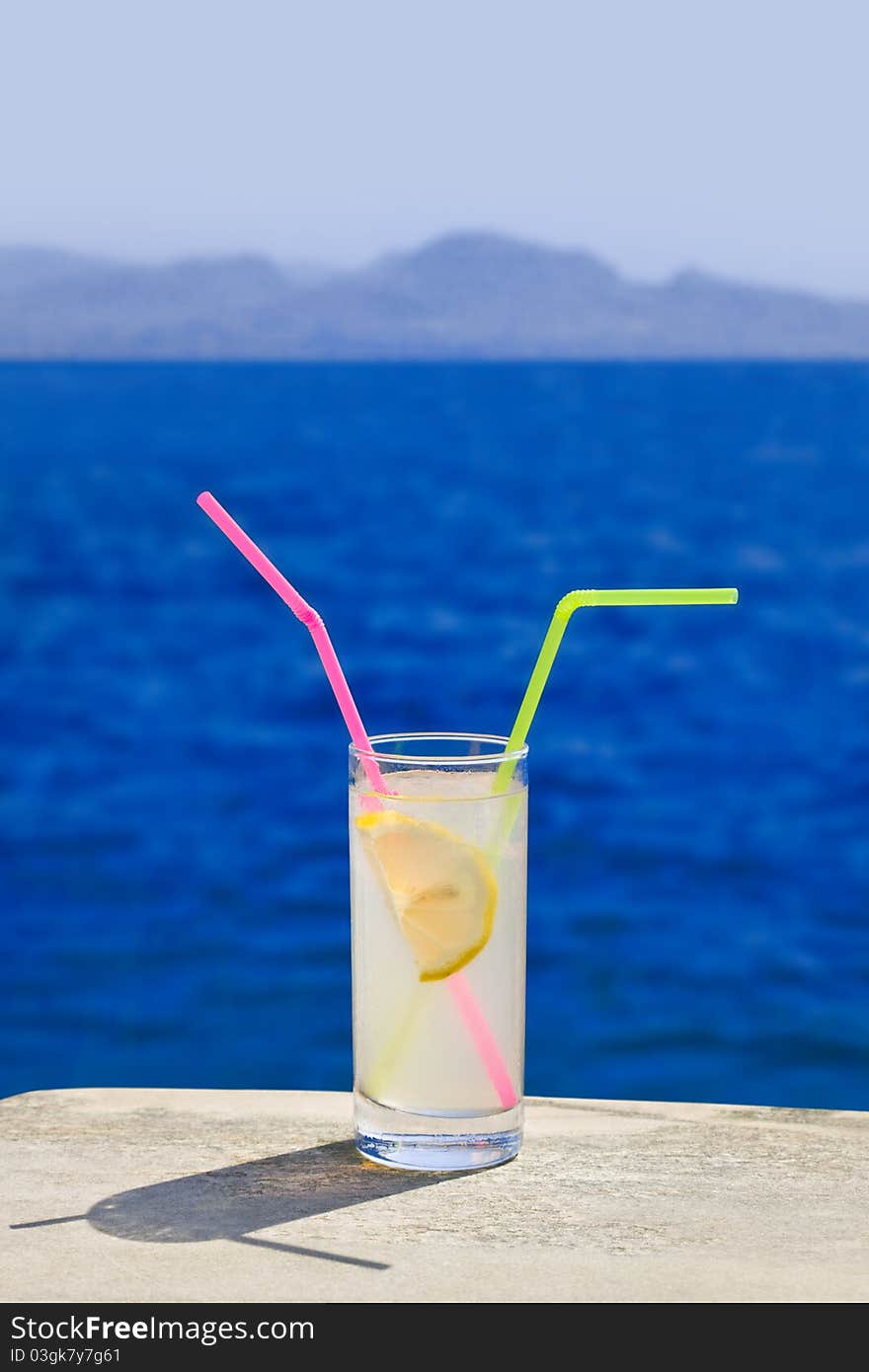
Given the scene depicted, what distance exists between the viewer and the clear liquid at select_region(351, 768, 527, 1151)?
1344 mm

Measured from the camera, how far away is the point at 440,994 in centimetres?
135

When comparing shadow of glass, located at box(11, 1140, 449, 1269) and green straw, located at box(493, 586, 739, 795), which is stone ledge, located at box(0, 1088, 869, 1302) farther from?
green straw, located at box(493, 586, 739, 795)

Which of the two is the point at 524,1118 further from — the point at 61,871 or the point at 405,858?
the point at 61,871

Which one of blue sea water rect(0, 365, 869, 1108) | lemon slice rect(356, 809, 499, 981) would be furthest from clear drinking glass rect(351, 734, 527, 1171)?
blue sea water rect(0, 365, 869, 1108)

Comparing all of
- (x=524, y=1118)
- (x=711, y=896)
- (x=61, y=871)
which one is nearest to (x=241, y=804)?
(x=61, y=871)

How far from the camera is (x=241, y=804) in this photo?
7.34 m

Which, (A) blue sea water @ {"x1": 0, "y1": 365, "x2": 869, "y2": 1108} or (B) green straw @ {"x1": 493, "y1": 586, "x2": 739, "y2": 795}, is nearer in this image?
(B) green straw @ {"x1": 493, "y1": 586, "x2": 739, "y2": 795}

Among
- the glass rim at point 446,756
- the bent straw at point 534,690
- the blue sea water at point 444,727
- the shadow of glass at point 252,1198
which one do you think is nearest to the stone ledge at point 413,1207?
the shadow of glass at point 252,1198

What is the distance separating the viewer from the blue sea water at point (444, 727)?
480cm

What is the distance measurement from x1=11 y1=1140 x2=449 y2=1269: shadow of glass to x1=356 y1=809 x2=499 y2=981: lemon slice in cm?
17

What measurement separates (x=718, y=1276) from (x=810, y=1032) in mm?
3840

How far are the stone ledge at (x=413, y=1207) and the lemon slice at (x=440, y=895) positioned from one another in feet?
0.59

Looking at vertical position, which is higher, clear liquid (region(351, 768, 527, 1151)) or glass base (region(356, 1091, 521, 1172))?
clear liquid (region(351, 768, 527, 1151))
